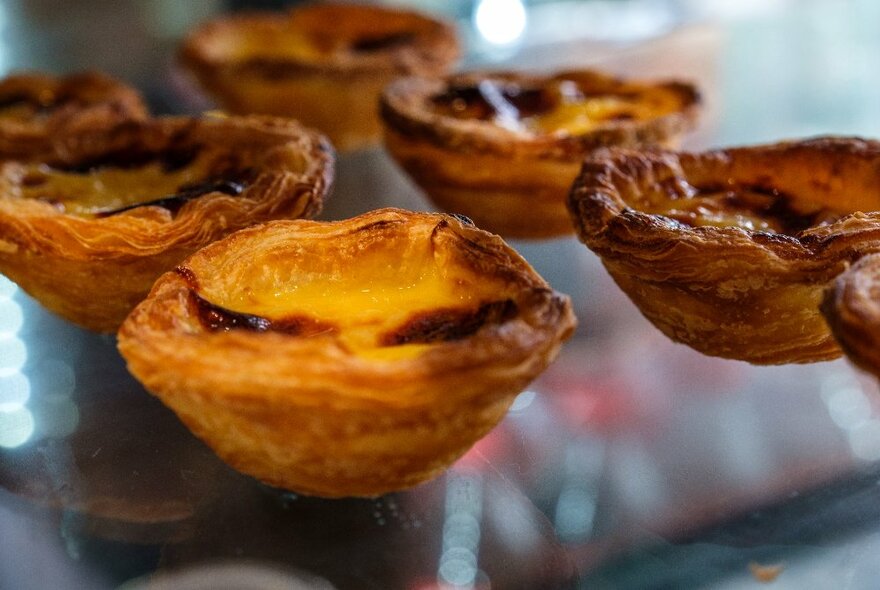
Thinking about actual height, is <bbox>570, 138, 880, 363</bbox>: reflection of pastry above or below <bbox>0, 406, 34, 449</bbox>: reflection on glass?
above

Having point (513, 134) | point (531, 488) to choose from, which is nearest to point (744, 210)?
point (513, 134)

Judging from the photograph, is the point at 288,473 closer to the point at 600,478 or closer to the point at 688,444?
the point at 600,478

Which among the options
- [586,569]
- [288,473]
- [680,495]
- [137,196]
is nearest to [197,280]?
[288,473]

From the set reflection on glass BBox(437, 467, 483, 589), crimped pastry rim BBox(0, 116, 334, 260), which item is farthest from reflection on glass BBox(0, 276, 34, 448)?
reflection on glass BBox(437, 467, 483, 589)

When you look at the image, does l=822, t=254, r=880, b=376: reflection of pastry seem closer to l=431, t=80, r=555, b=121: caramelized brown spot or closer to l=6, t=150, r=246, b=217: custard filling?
l=6, t=150, r=246, b=217: custard filling

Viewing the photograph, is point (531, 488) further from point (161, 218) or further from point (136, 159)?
point (136, 159)

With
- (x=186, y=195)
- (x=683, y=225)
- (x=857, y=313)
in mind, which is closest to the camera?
(x=857, y=313)

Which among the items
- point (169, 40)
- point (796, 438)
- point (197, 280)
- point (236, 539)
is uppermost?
point (197, 280)
